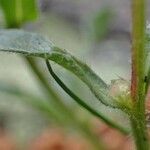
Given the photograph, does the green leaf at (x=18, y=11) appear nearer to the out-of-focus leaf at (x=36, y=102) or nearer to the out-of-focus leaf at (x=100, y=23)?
the out-of-focus leaf at (x=36, y=102)

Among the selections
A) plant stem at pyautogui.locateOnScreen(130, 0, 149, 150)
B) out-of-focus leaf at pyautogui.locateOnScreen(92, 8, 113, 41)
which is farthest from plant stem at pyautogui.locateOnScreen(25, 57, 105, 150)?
plant stem at pyautogui.locateOnScreen(130, 0, 149, 150)

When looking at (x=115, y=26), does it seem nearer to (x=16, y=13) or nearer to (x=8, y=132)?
(x=8, y=132)

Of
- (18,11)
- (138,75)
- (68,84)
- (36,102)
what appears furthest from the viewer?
(68,84)

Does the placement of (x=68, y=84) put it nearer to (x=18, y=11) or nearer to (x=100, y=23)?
(x=100, y=23)

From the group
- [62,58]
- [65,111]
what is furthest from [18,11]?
[62,58]

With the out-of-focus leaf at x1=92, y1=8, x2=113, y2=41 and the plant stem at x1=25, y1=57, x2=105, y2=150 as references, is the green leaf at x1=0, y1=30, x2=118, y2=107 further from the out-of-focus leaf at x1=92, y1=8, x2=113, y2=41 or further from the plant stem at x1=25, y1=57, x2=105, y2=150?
the out-of-focus leaf at x1=92, y1=8, x2=113, y2=41

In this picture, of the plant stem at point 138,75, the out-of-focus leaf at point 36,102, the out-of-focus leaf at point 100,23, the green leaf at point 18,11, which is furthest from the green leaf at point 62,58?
the out-of-focus leaf at point 100,23

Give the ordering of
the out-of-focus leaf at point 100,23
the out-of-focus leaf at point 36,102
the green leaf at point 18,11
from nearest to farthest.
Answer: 1. the green leaf at point 18,11
2. the out-of-focus leaf at point 36,102
3. the out-of-focus leaf at point 100,23
